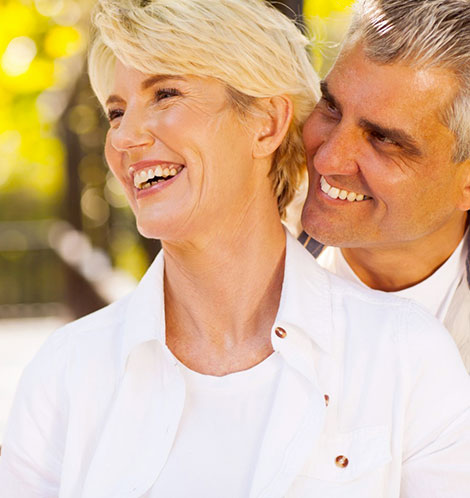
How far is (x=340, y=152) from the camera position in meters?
2.06

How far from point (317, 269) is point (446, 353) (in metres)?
0.35

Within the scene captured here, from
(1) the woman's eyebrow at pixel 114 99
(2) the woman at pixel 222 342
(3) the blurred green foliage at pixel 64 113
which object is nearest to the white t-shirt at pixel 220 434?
(2) the woman at pixel 222 342

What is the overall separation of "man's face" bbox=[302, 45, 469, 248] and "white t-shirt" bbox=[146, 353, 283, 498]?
0.40 m

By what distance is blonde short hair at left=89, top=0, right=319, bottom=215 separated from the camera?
6.15 feet

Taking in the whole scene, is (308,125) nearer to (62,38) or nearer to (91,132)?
(62,38)

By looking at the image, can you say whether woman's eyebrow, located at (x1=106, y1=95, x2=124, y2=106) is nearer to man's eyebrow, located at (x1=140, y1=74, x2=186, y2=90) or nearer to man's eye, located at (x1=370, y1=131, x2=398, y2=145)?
man's eyebrow, located at (x1=140, y1=74, x2=186, y2=90)

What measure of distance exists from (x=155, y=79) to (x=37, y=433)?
0.83 meters

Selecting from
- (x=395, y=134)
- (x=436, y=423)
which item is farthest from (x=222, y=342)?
(x=395, y=134)

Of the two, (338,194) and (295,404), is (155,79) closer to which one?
(338,194)

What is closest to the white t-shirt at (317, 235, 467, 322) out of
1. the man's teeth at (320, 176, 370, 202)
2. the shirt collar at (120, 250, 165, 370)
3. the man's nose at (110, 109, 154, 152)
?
the man's teeth at (320, 176, 370, 202)

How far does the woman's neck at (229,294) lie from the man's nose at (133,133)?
9.5 inches

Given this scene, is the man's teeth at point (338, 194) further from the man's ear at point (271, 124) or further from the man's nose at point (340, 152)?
the man's ear at point (271, 124)

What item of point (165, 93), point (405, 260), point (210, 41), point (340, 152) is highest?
point (210, 41)

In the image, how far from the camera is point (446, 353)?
6.11ft
